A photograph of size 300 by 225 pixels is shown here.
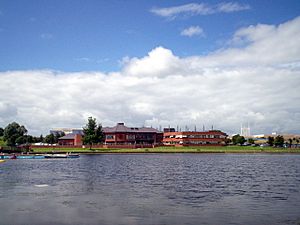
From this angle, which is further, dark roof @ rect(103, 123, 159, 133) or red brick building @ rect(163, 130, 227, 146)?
dark roof @ rect(103, 123, 159, 133)

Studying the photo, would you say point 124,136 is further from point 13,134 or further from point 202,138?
point 13,134

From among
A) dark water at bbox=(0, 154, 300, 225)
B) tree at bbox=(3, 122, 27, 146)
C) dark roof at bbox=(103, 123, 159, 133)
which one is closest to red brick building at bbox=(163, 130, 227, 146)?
dark roof at bbox=(103, 123, 159, 133)

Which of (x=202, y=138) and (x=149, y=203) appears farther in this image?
(x=202, y=138)

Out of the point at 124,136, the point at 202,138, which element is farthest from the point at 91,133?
the point at 202,138

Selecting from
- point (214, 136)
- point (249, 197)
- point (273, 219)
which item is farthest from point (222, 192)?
point (214, 136)

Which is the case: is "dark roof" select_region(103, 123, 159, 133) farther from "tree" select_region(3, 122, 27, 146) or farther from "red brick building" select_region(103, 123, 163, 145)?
"tree" select_region(3, 122, 27, 146)

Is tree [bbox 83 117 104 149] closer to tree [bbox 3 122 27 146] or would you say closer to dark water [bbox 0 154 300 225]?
tree [bbox 3 122 27 146]

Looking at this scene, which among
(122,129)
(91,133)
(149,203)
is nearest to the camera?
(149,203)

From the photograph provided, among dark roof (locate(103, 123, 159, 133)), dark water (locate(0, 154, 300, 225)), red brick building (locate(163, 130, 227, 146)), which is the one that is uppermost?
dark roof (locate(103, 123, 159, 133))

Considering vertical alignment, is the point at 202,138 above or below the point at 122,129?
below

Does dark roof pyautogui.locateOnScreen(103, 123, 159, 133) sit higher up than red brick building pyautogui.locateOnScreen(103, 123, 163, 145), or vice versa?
dark roof pyautogui.locateOnScreen(103, 123, 159, 133)

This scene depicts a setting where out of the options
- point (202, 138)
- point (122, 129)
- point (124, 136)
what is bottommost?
point (202, 138)

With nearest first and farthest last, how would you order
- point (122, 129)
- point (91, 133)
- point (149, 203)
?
1. point (149, 203)
2. point (91, 133)
3. point (122, 129)

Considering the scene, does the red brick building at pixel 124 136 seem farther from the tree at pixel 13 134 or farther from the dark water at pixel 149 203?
the dark water at pixel 149 203
